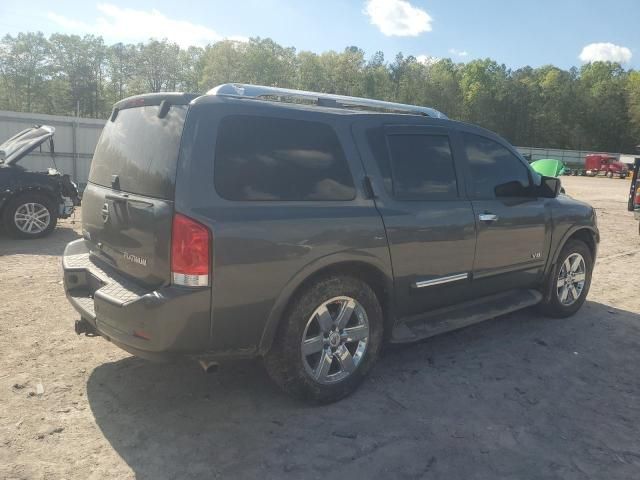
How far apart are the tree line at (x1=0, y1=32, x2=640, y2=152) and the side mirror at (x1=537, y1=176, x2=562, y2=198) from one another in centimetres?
7425

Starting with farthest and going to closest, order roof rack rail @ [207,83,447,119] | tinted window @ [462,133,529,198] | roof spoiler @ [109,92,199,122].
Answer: tinted window @ [462,133,529,198] < roof rack rail @ [207,83,447,119] < roof spoiler @ [109,92,199,122]

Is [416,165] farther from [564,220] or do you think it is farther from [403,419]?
[564,220]

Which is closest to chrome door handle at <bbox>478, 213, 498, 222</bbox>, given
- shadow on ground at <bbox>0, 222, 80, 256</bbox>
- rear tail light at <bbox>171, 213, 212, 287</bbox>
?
rear tail light at <bbox>171, 213, 212, 287</bbox>

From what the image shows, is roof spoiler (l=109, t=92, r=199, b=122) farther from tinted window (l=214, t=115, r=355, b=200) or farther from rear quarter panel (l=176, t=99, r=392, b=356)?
tinted window (l=214, t=115, r=355, b=200)

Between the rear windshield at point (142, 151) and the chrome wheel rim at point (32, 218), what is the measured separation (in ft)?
17.9

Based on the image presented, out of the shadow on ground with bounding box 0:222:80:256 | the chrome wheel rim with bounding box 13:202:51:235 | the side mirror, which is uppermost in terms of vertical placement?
the side mirror

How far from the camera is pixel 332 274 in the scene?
3.43 m

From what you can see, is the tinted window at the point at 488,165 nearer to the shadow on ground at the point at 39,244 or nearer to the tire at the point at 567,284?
the tire at the point at 567,284

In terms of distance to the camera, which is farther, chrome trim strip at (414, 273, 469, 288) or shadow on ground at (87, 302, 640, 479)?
chrome trim strip at (414, 273, 469, 288)

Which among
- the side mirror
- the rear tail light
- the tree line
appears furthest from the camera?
the tree line

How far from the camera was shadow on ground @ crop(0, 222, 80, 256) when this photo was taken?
7.71 m

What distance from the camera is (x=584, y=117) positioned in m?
81.9

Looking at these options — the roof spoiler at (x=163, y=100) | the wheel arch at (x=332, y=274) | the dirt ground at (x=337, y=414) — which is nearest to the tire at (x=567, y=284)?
the dirt ground at (x=337, y=414)

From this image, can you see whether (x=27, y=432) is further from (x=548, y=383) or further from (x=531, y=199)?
(x=531, y=199)
